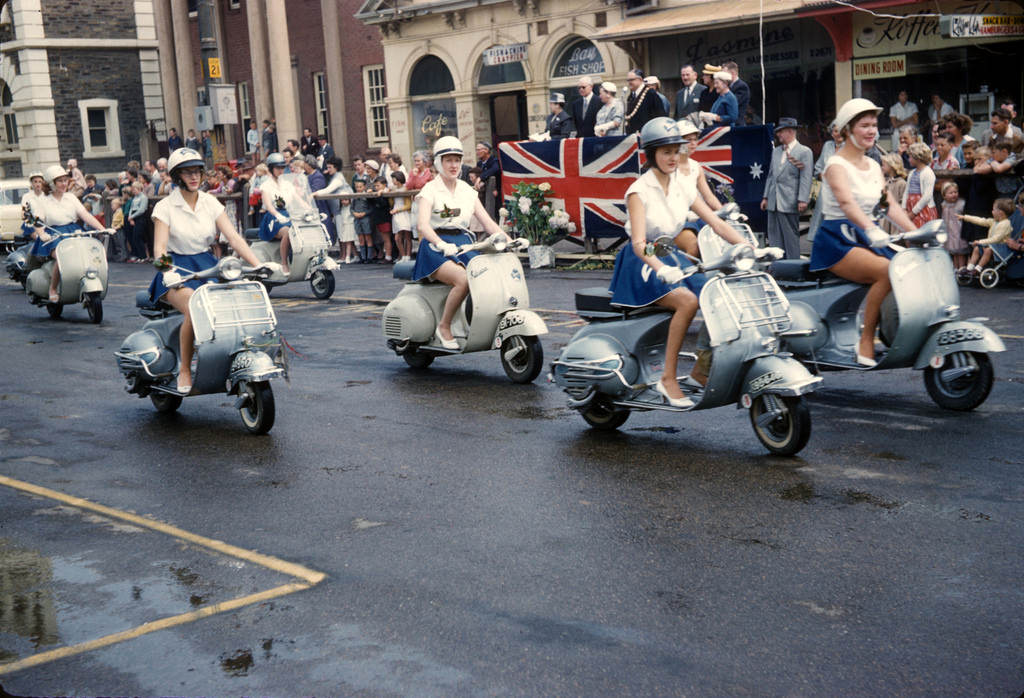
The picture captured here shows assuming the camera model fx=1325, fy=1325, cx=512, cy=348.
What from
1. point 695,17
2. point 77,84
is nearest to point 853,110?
point 695,17

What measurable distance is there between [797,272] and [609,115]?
10.3m

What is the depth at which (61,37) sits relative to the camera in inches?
1809

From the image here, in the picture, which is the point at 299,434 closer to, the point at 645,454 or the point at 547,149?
the point at 645,454

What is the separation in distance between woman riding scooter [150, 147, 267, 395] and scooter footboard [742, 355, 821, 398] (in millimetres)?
3648

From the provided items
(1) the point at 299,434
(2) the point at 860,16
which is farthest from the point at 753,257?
(2) the point at 860,16

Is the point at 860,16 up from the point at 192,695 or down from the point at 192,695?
up

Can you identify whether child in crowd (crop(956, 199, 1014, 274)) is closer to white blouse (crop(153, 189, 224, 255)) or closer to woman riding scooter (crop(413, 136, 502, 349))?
woman riding scooter (crop(413, 136, 502, 349))

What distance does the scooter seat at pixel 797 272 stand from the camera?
29.4 ft

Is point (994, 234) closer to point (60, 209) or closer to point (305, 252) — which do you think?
point (305, 252)

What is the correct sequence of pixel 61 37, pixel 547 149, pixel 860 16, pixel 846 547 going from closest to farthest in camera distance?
pixel 846 547
pixel 547 149
pixel 860 16
pixel 61 37

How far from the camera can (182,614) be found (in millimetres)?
5250

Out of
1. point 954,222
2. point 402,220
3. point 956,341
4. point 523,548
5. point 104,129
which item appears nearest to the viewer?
point 523,548

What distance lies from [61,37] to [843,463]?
44.0m

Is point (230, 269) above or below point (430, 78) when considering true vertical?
below
